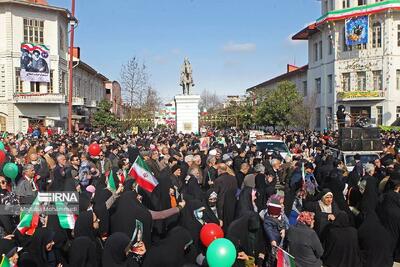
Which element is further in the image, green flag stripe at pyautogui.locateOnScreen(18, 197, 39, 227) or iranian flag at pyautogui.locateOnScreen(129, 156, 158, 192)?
iranian flag at pyautogui.locateOnScreen(129, 156, 158, 192)

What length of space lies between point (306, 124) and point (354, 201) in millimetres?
34354

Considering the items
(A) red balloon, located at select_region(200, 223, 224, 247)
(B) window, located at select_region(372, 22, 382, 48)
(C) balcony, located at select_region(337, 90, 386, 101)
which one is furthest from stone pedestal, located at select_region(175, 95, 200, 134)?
(A) red balloon, located at select_region(200, 223, 224, 247)

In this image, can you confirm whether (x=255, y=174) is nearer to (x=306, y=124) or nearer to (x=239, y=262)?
(x=239, y=262)

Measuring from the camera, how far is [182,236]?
16.7ft

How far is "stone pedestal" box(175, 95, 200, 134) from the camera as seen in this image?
32594mm

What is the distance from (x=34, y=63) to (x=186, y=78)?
16198 millimetres

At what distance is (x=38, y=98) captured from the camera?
41562mm

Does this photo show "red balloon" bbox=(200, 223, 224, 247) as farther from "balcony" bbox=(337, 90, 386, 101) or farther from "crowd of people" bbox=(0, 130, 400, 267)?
"balcony" bbox=(337, 90, 386, 101)

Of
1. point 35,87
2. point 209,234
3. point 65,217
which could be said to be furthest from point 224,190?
point 35,87

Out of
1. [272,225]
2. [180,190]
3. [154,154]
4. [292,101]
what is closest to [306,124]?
[292,101]

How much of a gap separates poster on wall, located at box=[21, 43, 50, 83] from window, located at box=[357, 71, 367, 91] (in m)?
28.0

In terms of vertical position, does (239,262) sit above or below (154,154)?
below

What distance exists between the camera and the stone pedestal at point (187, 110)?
32594 millimetres

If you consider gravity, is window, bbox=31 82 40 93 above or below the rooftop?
below
